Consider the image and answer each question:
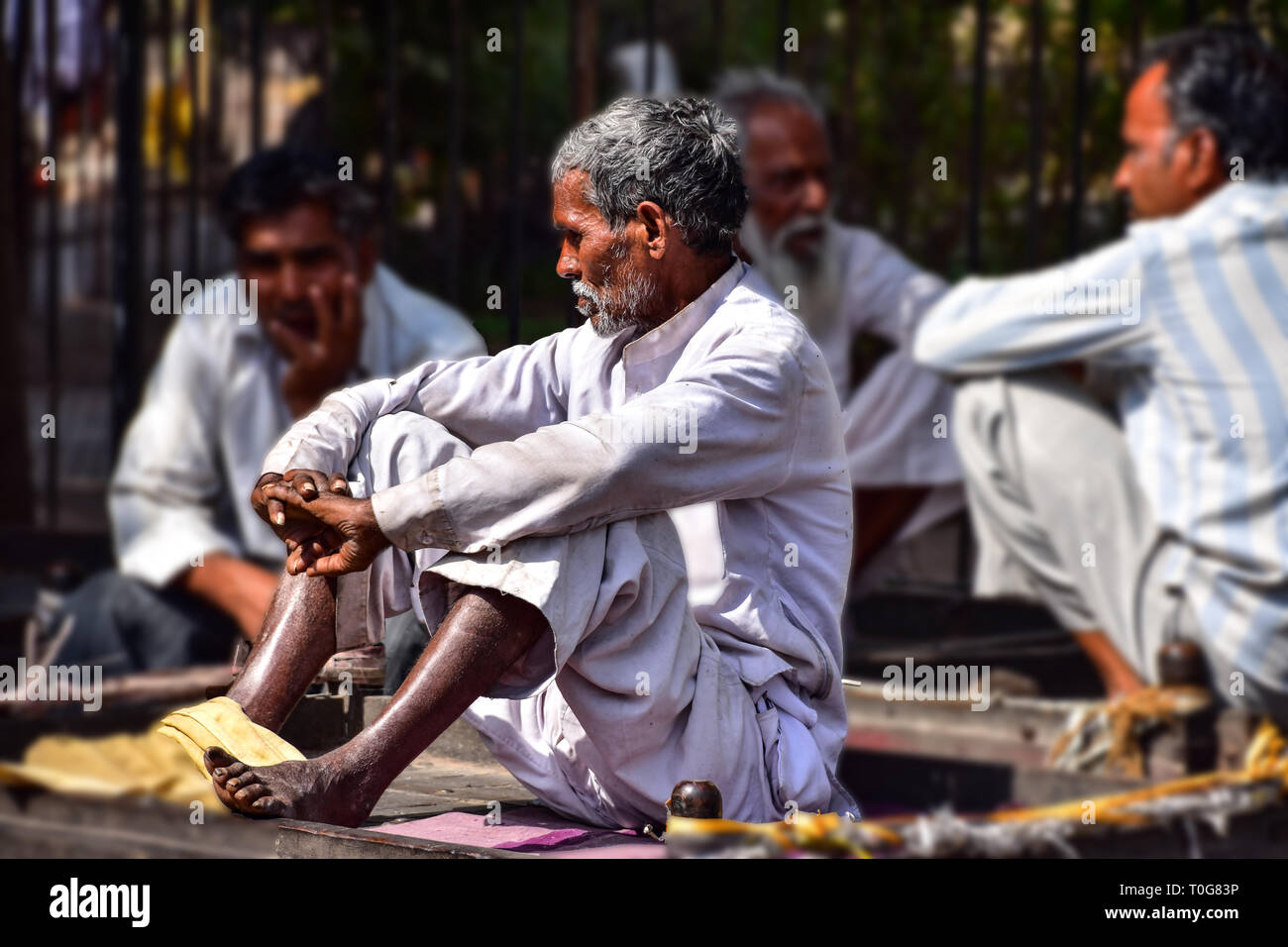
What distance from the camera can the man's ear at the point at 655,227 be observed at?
8.43 ft

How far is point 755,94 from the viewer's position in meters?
5.63

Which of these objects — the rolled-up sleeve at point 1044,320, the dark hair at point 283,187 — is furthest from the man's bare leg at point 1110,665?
the dark hair at point 283,187

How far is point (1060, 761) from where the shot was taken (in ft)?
14.0

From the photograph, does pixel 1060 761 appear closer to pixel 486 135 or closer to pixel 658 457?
pixel 658 457

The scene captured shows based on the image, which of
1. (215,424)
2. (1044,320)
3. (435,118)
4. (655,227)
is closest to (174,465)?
(215,424)

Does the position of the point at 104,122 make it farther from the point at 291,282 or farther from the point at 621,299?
the point at 621,299

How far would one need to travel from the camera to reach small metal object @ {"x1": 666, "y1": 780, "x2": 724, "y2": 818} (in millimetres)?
2344

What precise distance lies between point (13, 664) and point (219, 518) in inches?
26.8

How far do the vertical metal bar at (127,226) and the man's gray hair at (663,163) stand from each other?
11.1ft

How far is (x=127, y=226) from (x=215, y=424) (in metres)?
0.99

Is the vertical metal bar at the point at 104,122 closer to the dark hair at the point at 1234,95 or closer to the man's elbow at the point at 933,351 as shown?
the man's elbow at the point at 933,351

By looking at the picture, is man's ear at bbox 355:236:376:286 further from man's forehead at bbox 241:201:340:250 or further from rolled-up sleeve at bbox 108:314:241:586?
rolled-up sleeve at bbox 108:314:241:586

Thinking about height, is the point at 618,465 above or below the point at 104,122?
below

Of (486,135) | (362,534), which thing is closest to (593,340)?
(362,534)
